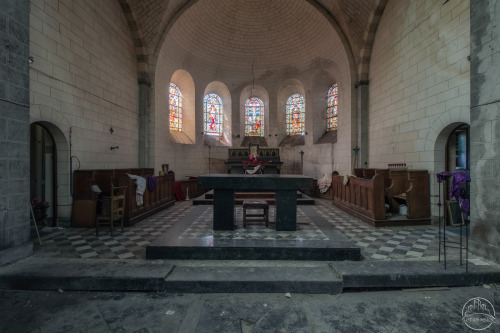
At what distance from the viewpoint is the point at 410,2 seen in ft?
22.0

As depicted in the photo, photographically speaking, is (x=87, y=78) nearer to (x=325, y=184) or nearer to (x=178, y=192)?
(x=178, y=192)

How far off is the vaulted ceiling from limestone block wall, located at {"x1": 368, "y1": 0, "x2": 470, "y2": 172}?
2.66 feet

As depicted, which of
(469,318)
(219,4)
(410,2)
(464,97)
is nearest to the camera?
(469,318)

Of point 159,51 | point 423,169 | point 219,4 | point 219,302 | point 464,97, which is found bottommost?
point 219,302

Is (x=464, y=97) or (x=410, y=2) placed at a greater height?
(x=410, y=2)

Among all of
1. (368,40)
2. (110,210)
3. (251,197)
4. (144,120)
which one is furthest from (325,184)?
(110,210)

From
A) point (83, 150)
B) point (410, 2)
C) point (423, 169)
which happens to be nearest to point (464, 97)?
point (423, 169)

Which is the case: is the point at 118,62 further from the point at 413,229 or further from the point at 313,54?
the point at 413,229

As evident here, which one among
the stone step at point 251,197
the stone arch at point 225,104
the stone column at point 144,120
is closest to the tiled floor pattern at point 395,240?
the stone step at point 251,197

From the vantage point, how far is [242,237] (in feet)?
13.7

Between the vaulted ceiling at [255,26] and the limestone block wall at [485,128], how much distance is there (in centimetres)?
545

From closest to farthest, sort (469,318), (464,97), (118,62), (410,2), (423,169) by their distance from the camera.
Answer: (469,318) < (464,97) < (423,169) < (410,2) < (118,62)

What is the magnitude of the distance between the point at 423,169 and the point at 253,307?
5.83 m

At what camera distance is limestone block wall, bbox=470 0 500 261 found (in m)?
3.47
